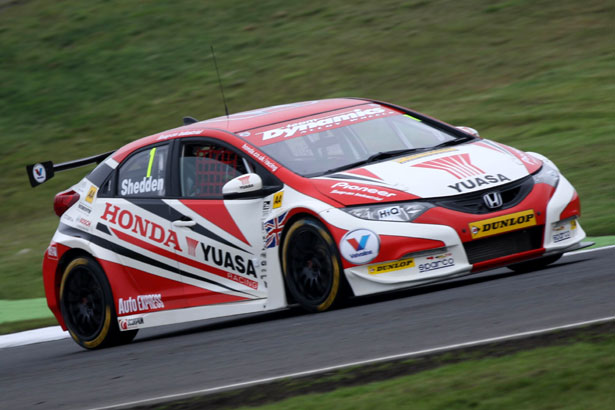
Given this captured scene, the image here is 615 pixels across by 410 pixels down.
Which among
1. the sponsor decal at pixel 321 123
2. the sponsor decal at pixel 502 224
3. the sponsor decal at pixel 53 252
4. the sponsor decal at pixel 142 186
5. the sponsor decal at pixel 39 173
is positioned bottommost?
the sponsor decal at pixel 502 224

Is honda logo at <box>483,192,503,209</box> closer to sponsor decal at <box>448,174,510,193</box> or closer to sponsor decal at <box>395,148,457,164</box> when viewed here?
sponsor decal at <box>448,174,510,193</box>

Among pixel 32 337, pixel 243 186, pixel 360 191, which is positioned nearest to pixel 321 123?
pixel 243 186

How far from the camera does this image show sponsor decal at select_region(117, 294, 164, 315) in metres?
8.39

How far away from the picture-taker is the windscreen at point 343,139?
7758 mm

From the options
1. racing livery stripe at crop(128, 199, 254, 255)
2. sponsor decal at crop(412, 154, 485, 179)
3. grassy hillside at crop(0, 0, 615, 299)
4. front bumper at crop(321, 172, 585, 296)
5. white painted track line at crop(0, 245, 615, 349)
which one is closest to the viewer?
front bumper at crop(321, 172, 585, 296)

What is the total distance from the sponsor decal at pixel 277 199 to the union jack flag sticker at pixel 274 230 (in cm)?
9

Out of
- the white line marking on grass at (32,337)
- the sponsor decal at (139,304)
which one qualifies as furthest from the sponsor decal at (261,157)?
the white line marking on grass at (32,337)

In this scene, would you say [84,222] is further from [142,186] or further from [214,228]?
[214,228]

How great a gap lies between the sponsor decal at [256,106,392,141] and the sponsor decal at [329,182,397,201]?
930 mm

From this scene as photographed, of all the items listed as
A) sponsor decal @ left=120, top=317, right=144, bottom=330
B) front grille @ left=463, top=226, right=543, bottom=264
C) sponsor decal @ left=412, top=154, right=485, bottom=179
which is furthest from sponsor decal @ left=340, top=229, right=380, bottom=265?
sponsor decal @ left=120, top=317, right=144, bottom=330

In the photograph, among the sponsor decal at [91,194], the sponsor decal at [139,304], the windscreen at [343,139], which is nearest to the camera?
the windscreen at [343,139]

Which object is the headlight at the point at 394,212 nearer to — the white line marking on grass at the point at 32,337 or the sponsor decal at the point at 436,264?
the sponsor decal at the point at 436,264

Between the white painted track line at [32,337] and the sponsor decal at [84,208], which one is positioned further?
the white painted track line at [32,337]

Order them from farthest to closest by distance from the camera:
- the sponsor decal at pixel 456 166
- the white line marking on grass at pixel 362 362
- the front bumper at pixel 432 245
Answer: the sponsor decal at pixel 456 166 → the front bumper at pixel 432 245 → the white line marking on grass at pixel 362 362
